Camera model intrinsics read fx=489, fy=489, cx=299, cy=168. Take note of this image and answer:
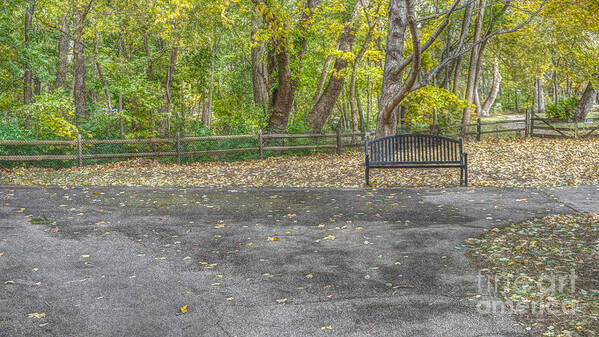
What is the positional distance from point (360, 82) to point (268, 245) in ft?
62.8

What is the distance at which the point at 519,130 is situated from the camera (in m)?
23.5

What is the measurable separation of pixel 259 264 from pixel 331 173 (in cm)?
790

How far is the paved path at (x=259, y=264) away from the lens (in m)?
3.90

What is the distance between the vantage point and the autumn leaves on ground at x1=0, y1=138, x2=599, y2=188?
11.4 meters

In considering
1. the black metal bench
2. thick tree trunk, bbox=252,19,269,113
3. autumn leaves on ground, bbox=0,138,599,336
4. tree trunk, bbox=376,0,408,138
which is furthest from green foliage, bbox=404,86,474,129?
the black metal bench

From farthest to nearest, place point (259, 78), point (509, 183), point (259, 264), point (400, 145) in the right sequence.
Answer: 1. point (259, 78)
2. point (400, 145)
3. point (509, 183)
4. point (259, 264)

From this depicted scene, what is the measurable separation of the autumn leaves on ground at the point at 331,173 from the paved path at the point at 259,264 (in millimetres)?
1881

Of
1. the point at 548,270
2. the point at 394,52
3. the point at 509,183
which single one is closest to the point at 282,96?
the point at 394,52

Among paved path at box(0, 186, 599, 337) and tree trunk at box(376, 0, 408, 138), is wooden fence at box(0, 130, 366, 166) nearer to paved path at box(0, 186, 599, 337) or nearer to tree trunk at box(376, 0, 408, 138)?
tree trunk at box(376, 0, 408, 138)

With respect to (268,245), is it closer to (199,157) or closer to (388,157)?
(388,157)

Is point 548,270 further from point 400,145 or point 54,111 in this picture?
point 54,111

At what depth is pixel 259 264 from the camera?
5.43m

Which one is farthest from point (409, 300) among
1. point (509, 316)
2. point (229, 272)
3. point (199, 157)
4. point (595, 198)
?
point (199, 157)

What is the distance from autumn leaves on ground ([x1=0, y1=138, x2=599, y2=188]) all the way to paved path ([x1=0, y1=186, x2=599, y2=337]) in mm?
1881
